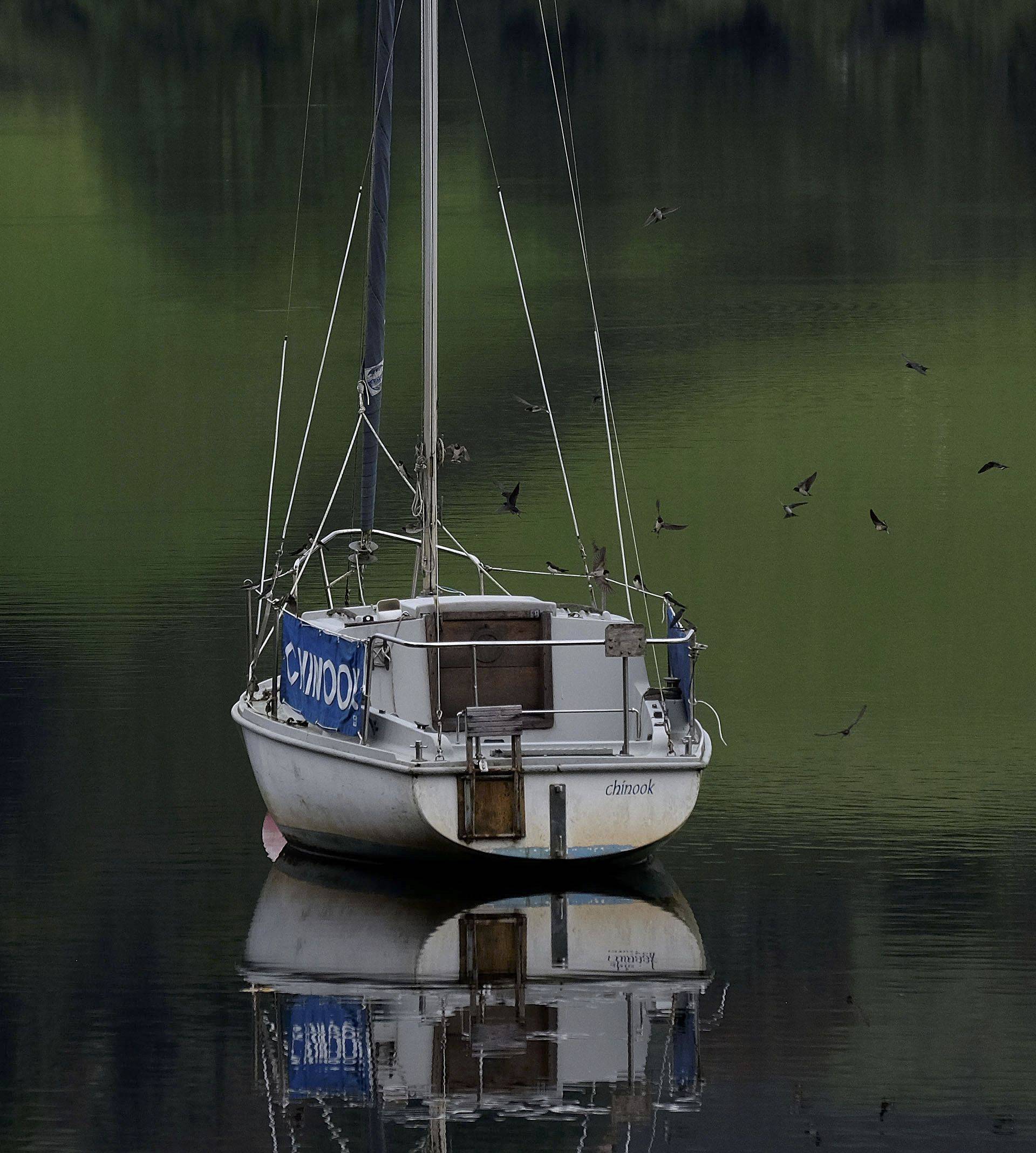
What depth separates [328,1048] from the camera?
19.7 meters

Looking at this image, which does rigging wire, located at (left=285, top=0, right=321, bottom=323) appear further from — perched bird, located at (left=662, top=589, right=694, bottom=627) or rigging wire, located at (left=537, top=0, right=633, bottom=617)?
perched bird, located at (left=662, top=589, right=694, bottom=627)

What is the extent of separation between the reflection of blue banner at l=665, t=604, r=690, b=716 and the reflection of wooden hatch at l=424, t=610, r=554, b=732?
1218 mm

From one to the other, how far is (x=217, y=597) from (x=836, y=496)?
15933 millimetres

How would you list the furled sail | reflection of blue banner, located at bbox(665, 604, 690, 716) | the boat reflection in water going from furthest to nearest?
the furled sail
reflection of blue banner, located at bbox(665, 604, 690, 716)
the boat reflection in water

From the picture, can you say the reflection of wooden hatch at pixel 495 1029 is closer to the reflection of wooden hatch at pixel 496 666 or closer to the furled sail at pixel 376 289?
the reflection of wooden hatch at pixel 496 666

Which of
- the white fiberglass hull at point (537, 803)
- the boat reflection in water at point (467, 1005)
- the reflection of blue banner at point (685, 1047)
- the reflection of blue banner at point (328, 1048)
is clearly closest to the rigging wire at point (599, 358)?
the white fiberglass hull at point (537, 803)

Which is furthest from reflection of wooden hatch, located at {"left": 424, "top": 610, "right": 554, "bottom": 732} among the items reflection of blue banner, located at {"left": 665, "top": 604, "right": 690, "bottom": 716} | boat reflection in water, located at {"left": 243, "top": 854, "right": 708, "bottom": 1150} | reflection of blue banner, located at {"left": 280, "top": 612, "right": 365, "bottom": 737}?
boat reflection in water, located at {"left": 243, "top": 854, "right": 708, "bottom": 1150}

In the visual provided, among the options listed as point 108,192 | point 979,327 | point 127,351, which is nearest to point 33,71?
point 108,192

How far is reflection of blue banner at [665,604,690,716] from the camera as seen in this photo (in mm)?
25484

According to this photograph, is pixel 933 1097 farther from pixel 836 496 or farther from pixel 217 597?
pixel 836 496

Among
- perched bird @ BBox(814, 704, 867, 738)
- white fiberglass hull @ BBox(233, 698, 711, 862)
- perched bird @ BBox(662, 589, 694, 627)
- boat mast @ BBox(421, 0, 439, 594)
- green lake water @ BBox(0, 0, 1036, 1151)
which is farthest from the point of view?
perched bird @ BBox(814, 704, 867, 738)

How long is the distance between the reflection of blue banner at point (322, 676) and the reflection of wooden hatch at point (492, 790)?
1530mm

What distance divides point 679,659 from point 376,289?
6522mm

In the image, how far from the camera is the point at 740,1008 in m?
20.7
